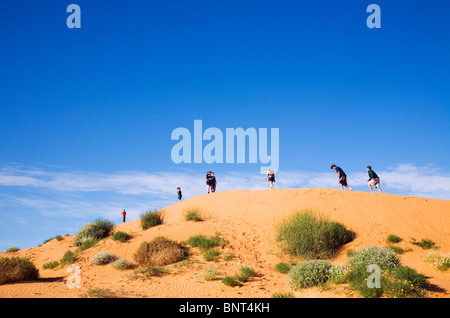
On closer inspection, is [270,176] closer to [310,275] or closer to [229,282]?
[229,282]

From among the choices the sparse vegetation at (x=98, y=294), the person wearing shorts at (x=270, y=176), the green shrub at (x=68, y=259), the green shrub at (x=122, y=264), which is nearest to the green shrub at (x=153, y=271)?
the green shrub at (x=122, y=264)

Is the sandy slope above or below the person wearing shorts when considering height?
below

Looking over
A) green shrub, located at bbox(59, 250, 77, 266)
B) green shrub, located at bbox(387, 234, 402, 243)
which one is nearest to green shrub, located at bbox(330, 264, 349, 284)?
green shrub, located at bbox(387, 234, 402, 243)

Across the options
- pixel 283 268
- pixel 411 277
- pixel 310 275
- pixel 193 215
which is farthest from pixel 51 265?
pixel 411 277

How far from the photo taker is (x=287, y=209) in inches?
808

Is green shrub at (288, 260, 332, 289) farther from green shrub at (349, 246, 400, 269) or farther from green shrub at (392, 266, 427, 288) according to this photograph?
green shrub at (392, 266, 427, 288)

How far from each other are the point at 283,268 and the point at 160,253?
605 centimetres

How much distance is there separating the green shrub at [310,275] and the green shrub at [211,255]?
5.74m

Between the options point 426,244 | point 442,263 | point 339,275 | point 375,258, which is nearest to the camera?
point 339,275

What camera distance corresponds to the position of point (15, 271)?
11375 millimetres

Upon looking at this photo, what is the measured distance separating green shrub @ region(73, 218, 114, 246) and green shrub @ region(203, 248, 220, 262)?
959 centimetres

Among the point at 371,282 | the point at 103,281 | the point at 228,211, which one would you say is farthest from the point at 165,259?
the point at 371,282

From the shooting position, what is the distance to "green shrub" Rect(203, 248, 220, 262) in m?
15.4
